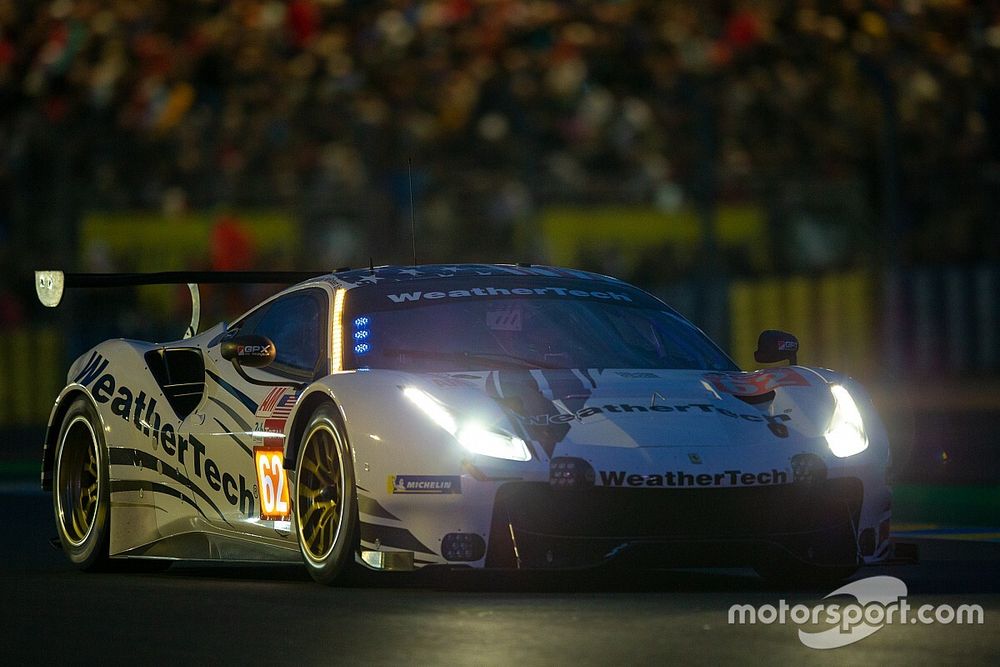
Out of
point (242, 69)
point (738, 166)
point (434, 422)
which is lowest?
point (434, 422)

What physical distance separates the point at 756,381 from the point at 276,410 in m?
1.72

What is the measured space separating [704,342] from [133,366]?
7.76 feet

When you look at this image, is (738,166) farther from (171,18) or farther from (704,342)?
(704,342)

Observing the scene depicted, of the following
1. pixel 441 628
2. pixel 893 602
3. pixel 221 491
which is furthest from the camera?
pixel 221 491

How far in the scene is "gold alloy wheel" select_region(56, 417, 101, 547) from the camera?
8266mm

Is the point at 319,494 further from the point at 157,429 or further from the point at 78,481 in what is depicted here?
the point at 78,481

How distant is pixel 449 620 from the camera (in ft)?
18.8

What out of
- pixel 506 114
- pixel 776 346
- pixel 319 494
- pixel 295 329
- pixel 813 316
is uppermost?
pixel 506 114

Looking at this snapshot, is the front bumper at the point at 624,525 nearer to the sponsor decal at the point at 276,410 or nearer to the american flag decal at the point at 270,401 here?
the sponsor decal at the point at 276,410

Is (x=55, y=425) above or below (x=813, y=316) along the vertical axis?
below

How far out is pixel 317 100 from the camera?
21.2 m

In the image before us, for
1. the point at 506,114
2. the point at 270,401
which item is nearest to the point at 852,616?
the point at 270,401

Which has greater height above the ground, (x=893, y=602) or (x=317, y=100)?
(x=317, y=100)

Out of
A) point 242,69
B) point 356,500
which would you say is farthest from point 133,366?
point 242,69
